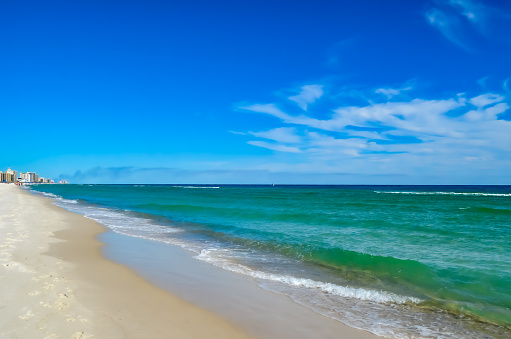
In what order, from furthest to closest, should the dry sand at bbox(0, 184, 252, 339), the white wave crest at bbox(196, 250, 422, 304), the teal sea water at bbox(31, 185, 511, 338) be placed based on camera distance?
the white wave crest at bbox(196, 250, 422, 304) → the teal sea water at bbox(31, 185, 511, 338) → the dry sand at bbox(0, 184, 252, 339)

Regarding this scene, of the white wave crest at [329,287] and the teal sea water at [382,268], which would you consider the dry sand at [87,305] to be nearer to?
the teal sea water at [382,268]

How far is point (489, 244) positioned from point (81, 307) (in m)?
13.7

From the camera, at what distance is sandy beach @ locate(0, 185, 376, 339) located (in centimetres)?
476

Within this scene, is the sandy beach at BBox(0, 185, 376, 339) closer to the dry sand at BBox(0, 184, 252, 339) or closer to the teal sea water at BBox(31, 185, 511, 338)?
the dry sand at BBox(0, 184, 252, 339)

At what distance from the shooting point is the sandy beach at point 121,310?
4.76 m

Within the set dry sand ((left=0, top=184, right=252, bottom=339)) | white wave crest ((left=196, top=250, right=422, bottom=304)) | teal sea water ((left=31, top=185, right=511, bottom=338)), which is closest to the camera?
dry sand ((left=0, top=184, right=252, bottom=339))

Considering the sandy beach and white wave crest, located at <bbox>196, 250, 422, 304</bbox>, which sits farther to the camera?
white wave crest, located at <bbox>196, 250, 422, 304</bbox>

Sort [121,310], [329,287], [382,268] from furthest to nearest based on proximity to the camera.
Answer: [382,268], [329,287], [121,310]

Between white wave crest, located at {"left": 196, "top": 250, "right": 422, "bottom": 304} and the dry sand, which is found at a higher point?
the dry sand

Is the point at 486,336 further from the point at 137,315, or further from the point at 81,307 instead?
the point at 81,307

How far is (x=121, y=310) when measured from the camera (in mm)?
5570

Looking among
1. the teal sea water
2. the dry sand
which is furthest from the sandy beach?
the teal sea water

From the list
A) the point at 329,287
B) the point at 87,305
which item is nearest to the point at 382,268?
the point at 329,287

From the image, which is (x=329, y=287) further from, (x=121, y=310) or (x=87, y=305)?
(x=87, y=305)
